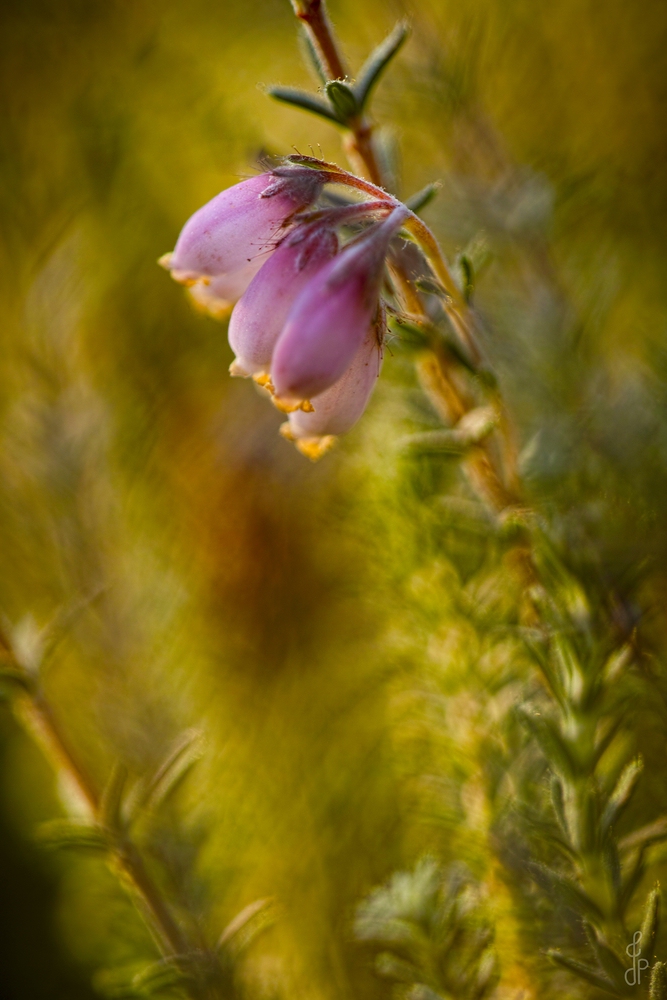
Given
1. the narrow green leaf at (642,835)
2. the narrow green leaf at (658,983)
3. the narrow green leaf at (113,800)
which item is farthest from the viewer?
the narrow green leaf at (113,800)

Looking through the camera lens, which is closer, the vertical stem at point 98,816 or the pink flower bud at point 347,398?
the pink flower bud at point 347,398

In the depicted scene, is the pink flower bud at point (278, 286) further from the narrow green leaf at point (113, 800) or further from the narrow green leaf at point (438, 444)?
the narrow green leaf at point (113, 800)

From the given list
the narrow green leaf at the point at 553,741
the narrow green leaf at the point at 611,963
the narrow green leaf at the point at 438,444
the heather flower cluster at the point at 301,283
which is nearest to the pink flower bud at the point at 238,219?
the heather flower cluster at the point at 301,283

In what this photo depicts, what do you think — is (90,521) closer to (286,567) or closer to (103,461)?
(103,461)

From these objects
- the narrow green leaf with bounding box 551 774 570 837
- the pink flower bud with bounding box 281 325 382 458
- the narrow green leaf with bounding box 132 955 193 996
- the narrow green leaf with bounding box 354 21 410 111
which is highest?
the narrow green leaf with bounding box 354 21 410 111

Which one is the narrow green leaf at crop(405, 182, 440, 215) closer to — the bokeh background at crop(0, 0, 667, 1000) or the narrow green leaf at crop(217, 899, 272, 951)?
the bokeh background at crop(0, 0, 667, 1000)

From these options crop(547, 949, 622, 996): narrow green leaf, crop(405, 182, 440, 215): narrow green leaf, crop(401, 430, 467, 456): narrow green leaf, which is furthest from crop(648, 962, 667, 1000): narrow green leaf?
crop(405, 182, 440, 215): narrow green leaf

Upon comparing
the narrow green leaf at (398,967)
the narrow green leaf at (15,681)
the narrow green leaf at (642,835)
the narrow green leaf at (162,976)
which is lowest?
the narrow green leaf at (398,967)

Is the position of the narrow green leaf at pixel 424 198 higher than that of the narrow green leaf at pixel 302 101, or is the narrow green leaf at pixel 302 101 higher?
the narrow green leaf at pixel 302 101

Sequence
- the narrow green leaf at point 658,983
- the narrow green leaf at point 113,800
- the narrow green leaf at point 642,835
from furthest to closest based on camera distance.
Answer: the narrow green leaf at point 113,800 < the narrow green leaf at point 642,835 < the narrow green leaf at point 658,983
